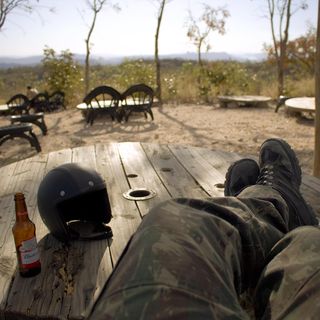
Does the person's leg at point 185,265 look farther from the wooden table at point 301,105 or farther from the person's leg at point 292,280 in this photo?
the wooden table at point 301,105

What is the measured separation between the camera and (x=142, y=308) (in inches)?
24.5

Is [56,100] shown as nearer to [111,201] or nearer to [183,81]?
[183,81]

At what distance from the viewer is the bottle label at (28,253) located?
48.1 inches

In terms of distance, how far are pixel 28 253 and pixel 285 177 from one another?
1112 mm

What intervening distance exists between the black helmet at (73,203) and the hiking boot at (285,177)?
70cm

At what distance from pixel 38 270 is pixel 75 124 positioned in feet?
23.9

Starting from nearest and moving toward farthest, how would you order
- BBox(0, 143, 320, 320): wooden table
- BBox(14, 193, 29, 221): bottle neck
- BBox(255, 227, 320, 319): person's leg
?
BBox(255, 227, 320, 319): person's leg < BBox(0, 143, 320, 320): wooden table < BBox(14, 193, 29, 221): bottle neck

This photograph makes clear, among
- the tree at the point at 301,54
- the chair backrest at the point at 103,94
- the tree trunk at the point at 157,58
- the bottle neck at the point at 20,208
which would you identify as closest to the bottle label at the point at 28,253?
the bottle neck at the point at 20,208

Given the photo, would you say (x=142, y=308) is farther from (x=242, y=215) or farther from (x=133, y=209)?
(x=133, y=209)

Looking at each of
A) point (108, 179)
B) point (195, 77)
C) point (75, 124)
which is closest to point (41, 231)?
point (108, 179)

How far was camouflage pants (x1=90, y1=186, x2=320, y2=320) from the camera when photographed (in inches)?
25.6

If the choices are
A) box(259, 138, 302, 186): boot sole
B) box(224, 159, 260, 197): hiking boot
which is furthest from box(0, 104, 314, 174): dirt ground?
box(224, 159, 260, 197): hiking boot

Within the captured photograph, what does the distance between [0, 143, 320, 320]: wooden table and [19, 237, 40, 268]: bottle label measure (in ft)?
0.17

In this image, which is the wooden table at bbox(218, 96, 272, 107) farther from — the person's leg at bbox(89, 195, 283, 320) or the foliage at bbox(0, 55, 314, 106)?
the person's leg at bbox(89, 195, 283, 320)
